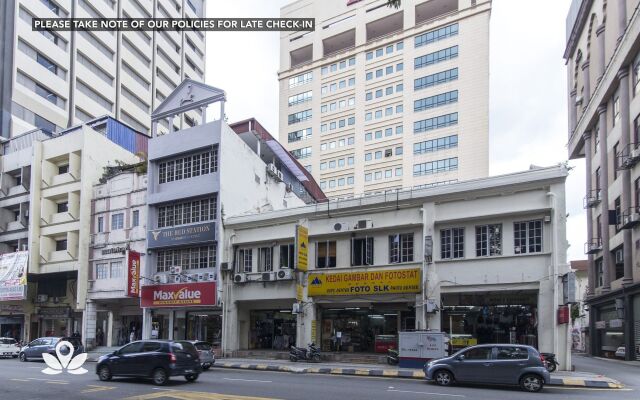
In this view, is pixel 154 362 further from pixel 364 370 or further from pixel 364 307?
pixel 364 307

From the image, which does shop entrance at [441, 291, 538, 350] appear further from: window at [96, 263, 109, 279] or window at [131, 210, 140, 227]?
window at [96, 263, 109, 279]

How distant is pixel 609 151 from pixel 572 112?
1505 centimetres

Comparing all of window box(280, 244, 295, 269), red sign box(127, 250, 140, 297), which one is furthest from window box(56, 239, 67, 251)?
window box(280, 244, 295, 269)

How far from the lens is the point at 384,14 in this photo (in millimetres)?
73750

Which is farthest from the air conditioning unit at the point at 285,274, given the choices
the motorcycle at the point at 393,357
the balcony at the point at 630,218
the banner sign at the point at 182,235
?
the balcony at the point at 630,218

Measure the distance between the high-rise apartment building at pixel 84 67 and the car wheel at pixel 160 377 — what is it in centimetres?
3985

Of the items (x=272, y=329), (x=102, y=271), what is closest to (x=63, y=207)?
(x=102, y=271)

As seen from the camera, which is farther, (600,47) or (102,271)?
(600,47)

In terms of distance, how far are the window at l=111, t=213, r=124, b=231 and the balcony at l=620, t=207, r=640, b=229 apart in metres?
31.8

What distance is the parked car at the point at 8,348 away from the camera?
33531mm

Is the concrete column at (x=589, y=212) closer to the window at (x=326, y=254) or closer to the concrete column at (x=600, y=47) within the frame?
the concrete column at (x=600, y=47)

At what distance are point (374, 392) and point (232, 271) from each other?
17.4 m

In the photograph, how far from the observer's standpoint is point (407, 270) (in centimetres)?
2700

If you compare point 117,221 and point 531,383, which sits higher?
point 117,221
